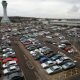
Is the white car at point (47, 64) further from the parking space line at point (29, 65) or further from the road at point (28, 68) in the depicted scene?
the parking space line at point (29, 65)

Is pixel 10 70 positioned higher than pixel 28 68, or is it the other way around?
pixel 10 70

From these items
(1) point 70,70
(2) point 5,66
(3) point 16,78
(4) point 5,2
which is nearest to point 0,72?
(2) point 5,66

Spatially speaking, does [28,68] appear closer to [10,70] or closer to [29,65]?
[29,65]

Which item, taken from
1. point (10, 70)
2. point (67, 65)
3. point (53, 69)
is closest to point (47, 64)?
point (53, 69)

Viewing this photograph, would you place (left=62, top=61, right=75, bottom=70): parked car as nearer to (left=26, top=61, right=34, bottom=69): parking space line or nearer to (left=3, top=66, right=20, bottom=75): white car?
(left=26, top=61, right=34, bottom=69): parking space line

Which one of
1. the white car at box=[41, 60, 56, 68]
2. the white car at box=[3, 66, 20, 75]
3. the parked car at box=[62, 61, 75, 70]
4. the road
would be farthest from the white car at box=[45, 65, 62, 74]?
the white car at box=[3, 66, 20, 75]

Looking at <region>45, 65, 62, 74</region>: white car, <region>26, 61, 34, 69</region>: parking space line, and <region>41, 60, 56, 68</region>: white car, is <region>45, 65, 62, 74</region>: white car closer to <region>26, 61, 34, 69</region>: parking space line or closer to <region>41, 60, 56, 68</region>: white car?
Result: <region>41, 60, 56, 68</region>: white car

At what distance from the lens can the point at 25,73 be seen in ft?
117

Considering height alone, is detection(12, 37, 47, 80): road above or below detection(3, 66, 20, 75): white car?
below

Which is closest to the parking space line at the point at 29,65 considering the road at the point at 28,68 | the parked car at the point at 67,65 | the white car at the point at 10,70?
the road at the point at 28,68

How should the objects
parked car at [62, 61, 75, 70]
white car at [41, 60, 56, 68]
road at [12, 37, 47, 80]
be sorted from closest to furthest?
road at [12, 37, 47, 80], parked car at [62, 61, 75, 70], white car at [41, 60, 56, 68]

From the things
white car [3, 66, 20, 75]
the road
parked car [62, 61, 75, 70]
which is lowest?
the road

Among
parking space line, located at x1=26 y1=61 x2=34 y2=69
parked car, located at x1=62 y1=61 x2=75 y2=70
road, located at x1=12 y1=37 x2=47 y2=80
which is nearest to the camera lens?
road, located at x1=12 y1=37 x2=47 y2=80

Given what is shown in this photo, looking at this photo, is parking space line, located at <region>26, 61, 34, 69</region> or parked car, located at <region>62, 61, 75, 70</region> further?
parking space line, located at <region>26, 61, 34, 69</region>
